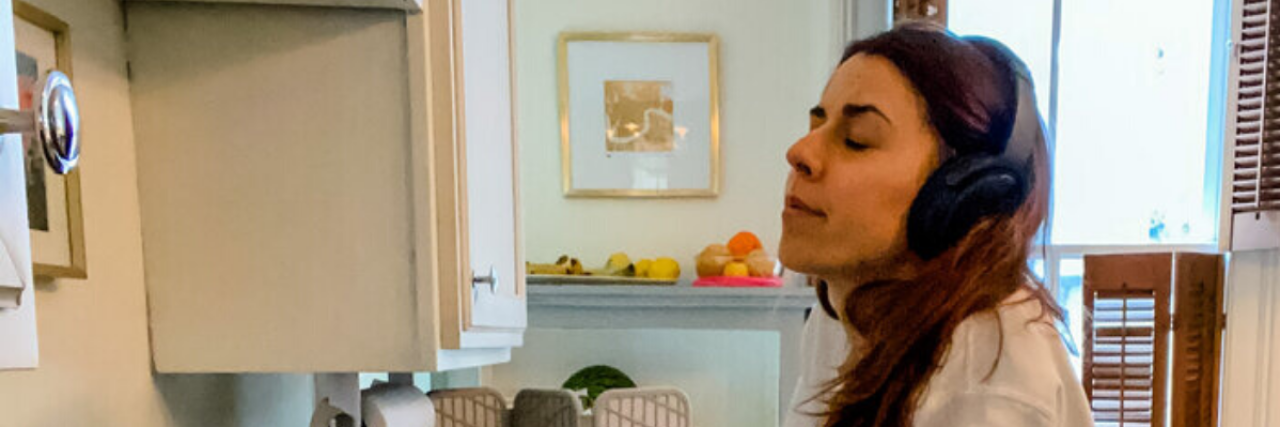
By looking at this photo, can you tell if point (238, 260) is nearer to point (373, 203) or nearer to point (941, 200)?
point (373, 203)

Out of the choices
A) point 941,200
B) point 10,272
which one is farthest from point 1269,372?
point 10,272

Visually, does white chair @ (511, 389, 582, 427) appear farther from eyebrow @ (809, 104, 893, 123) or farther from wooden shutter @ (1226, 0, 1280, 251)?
wooden shutter @ (1226, 0, 1280, 251)

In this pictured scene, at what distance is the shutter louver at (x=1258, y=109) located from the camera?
1539 mm

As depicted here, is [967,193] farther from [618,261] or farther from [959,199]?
[618,261]

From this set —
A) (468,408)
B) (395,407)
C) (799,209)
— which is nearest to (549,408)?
(468,408)

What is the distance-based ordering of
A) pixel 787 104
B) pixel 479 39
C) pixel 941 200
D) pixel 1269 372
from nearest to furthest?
pixel 941 200, pixel 479 39, pixel 1269 372, pixel 787 104

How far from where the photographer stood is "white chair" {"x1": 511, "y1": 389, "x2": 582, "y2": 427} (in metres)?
1.12

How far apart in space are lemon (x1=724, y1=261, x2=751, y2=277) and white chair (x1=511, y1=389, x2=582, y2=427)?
0.70m

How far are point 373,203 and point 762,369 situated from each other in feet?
5.11

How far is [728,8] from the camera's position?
6.23 feet

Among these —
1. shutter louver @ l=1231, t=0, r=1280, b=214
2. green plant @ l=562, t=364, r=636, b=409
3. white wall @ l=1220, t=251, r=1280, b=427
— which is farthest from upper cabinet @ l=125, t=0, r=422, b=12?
white wall @ l=1220, t=251, r=1280, b=427

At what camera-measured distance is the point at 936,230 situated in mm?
532

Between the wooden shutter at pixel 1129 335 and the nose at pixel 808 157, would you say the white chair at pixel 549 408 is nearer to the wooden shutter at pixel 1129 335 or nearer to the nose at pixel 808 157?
the nose at pixel 808 157

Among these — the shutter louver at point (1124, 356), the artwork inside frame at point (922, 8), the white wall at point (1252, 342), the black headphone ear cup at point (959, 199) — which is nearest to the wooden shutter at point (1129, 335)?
the shutter louver at point (1124, 356)
